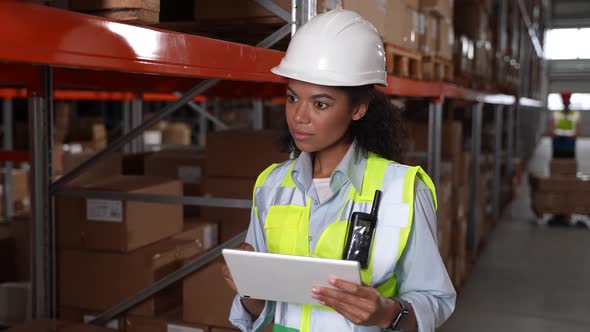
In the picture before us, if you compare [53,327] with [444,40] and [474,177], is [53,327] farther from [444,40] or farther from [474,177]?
[474,177]

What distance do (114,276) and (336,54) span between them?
197 cm

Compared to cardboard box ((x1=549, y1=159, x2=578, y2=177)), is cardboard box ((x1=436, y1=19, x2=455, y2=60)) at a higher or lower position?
higher

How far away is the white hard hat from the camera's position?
187cm

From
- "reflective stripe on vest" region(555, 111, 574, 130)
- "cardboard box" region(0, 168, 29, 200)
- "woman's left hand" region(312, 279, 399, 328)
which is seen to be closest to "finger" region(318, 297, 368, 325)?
"woman's left hand" region(312, 279, 399, 328)

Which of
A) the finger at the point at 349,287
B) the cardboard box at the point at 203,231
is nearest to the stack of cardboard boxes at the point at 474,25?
the cardboard box at the point at 203,231

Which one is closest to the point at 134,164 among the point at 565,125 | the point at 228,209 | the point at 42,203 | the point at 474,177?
the point at 228,209

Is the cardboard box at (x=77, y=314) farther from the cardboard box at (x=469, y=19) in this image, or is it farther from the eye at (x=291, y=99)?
the cardboard box at (x=469, y=19)

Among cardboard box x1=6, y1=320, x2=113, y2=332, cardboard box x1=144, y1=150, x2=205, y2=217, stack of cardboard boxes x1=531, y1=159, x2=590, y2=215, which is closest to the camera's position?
cardboard box x1=6, y1=320, x2=113, y2=332

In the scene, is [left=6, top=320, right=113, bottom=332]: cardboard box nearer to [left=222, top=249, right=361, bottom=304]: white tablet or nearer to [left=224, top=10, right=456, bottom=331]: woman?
[left=224, top=10, right=456, bottom=331]: woman

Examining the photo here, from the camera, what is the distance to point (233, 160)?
3.74m

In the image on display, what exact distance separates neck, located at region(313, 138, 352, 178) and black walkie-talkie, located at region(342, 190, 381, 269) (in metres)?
0.25

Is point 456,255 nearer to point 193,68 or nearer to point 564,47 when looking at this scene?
point 193,68

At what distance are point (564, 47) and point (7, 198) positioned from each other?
2971 centimetres

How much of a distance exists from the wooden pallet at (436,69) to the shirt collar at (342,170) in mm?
3445
